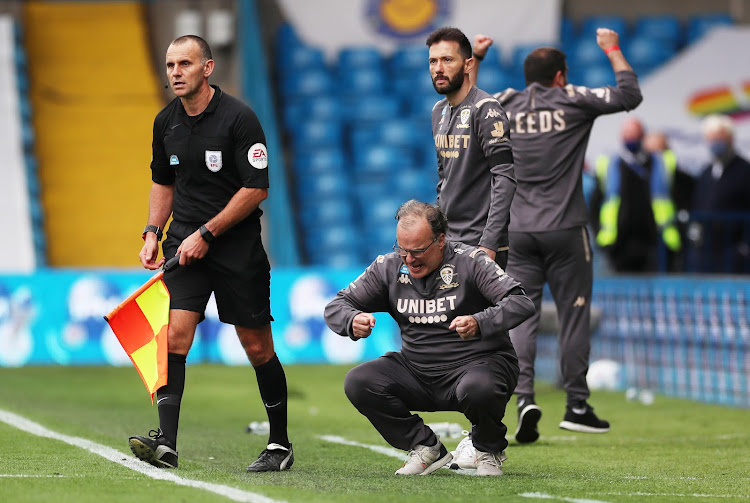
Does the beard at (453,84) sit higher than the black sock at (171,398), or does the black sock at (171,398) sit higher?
the beard at (453,84)

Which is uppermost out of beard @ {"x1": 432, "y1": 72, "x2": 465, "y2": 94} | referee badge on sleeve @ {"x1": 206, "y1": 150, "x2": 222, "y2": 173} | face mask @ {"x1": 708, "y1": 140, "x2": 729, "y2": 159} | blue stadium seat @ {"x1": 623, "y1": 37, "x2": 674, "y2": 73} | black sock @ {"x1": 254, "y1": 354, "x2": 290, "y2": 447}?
blue stadium seat @ {"x1": 623, "y1": 37, "x2": 674, "y2": 73}

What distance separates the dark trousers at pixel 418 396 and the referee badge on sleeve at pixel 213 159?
1.13 m

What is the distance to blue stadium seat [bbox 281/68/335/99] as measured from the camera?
20812mm

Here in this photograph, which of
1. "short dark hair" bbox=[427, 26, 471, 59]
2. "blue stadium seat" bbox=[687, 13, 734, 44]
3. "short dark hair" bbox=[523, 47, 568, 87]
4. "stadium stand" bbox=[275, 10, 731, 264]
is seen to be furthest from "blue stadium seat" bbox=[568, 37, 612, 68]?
"short dark hair" bbox=[427, 26, 471, 59]

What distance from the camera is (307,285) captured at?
583 inches

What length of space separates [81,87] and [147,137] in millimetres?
1492

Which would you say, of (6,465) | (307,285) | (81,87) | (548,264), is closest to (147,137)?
(81,87)

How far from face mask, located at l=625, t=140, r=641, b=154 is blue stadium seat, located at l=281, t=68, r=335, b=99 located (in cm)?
871

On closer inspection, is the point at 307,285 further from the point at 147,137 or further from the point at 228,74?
the point at 147,137

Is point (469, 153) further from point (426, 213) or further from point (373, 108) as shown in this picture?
point (373, 108)

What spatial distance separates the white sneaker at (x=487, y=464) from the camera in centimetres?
609

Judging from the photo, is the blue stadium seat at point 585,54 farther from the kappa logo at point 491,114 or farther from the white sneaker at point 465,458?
the white sneaker at point 465,458

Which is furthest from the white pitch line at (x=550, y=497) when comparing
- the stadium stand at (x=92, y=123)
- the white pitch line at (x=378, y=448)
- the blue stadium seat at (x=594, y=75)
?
the blue stadium seat at (x=594, y=75)

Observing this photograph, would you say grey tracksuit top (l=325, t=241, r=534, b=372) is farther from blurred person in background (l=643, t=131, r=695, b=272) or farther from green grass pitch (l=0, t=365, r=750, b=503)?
blurred person in background (l=643, t=131, r=695, b=272)
